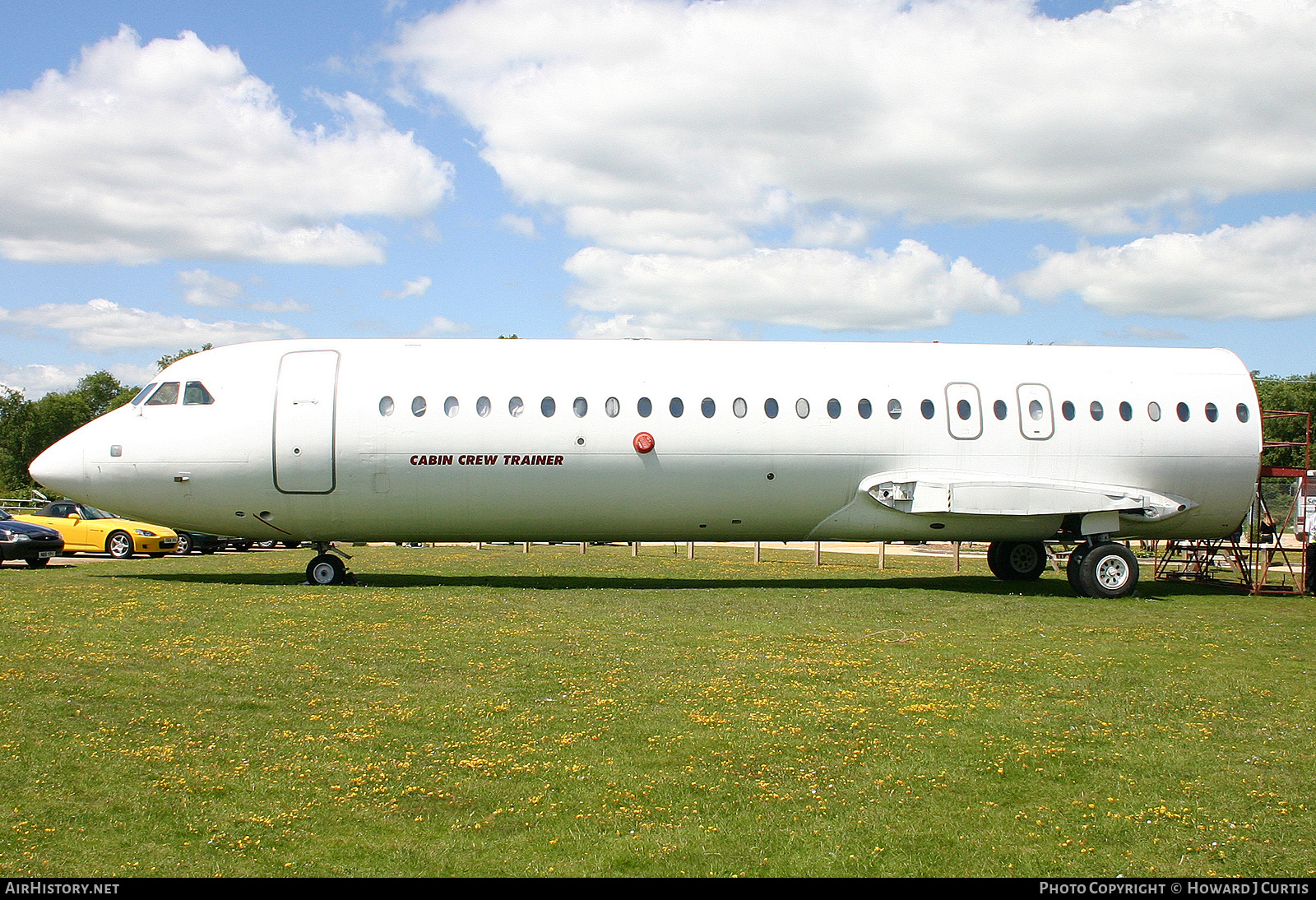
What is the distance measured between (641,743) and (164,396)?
14687mm

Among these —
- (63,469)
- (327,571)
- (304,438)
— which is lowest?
(327,571)

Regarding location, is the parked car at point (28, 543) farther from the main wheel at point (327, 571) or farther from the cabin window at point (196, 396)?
the main wheel at point (327, 571)

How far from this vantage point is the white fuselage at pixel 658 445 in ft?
61.7

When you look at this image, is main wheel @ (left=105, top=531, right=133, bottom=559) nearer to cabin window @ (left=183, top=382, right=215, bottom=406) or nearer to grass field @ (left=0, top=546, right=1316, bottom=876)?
cabin window @ (left=183, top=382, right=215, bottom=406)

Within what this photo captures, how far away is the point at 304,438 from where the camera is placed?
18.7m

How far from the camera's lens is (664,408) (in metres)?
19.3

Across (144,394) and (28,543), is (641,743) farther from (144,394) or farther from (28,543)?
(28,543)

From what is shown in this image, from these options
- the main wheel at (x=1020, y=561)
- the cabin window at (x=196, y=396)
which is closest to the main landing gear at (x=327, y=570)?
the cabin window at (x=196, y=396)

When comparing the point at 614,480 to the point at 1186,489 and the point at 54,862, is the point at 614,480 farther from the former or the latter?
the point at 54,862

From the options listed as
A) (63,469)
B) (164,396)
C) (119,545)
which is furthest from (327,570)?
(119,545)

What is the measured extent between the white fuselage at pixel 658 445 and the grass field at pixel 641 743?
11.4 feet

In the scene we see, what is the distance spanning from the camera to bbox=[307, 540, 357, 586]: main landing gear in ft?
65.0

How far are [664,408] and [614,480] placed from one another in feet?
5.46
